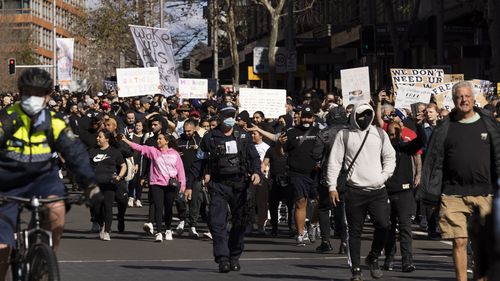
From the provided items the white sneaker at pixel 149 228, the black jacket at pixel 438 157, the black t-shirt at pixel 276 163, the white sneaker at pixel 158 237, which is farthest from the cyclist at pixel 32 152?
the black t-shirt at pixel 276 163

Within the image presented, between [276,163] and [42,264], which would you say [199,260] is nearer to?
[276,163]

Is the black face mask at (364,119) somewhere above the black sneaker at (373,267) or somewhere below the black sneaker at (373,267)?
above

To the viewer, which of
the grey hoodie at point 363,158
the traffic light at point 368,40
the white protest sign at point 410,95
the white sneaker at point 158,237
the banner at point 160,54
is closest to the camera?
the grey hoodie at point 363,158

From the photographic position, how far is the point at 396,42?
1394 inches

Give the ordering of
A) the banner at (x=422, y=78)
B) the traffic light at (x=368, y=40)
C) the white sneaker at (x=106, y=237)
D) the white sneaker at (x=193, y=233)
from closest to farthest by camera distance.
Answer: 1. the white sneaker at (x=106, y=237)
2. the white sneaker at (x=193, y=233)
3. the banner at (x=422, y=78)
4. the traffic light at (x=368, y=40)

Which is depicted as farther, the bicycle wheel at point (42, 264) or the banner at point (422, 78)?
the banner at point (422, 78)

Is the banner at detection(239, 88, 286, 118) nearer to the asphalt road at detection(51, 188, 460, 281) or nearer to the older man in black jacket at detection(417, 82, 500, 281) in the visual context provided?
the asphalt road at detection(51, 188, 460, 281)

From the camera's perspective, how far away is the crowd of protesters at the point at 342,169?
35.7 ft

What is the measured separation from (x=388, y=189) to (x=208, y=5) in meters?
37.3

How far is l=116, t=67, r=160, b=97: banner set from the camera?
3278 centimetres

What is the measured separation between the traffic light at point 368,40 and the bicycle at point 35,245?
2205 centimetres

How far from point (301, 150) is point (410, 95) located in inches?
237

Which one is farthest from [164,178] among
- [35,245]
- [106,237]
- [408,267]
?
Result: [35,245]

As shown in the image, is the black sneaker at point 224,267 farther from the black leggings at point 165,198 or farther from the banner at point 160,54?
the banner at point 160,54
